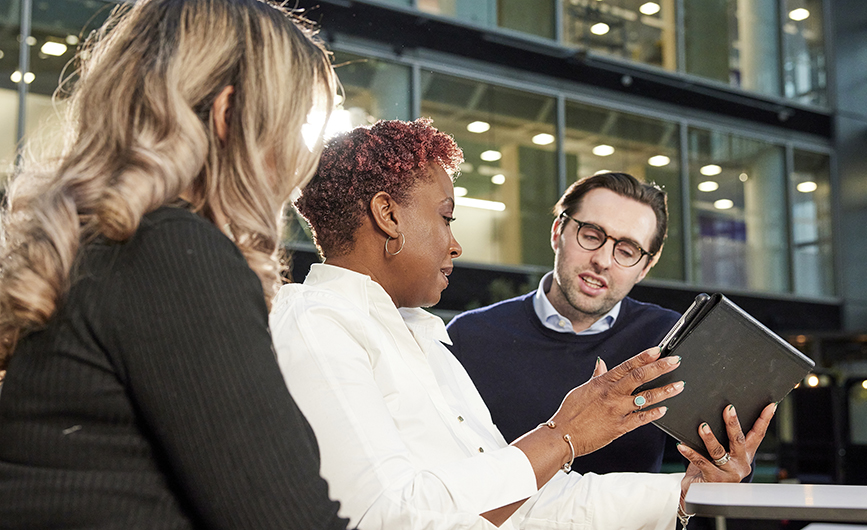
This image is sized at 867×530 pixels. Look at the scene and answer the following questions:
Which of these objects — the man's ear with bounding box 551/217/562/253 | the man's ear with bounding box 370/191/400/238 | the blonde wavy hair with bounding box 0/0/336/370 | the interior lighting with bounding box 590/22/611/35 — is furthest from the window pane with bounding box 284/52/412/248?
the blonde wavy hair with bounding box 0/0/336/370

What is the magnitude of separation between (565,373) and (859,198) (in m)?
12.7

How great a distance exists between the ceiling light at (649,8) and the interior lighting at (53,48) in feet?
24.1

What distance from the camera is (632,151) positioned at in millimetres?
11203

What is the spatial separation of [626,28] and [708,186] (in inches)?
99.0

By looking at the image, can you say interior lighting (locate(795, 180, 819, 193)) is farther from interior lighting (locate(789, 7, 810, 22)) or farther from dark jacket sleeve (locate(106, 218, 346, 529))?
dark jacket sleeve (locate(106, 218, 346, 529))

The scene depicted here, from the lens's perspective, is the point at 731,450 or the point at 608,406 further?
the point at 731,450

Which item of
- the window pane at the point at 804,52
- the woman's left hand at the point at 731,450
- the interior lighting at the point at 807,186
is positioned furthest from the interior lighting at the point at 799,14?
the woman's left hand at the point at 731,450

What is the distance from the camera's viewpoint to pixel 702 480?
1.98 meters

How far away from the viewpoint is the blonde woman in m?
0.94

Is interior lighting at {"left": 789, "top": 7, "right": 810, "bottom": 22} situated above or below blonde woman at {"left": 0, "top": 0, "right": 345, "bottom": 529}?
above

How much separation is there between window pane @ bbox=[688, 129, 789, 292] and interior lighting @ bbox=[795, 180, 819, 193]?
0.47 m

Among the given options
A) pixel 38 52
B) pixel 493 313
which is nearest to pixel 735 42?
pixel 38 52

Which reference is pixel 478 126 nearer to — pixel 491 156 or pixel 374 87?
pixel 491 156

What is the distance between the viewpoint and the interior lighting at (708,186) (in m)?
11.8
